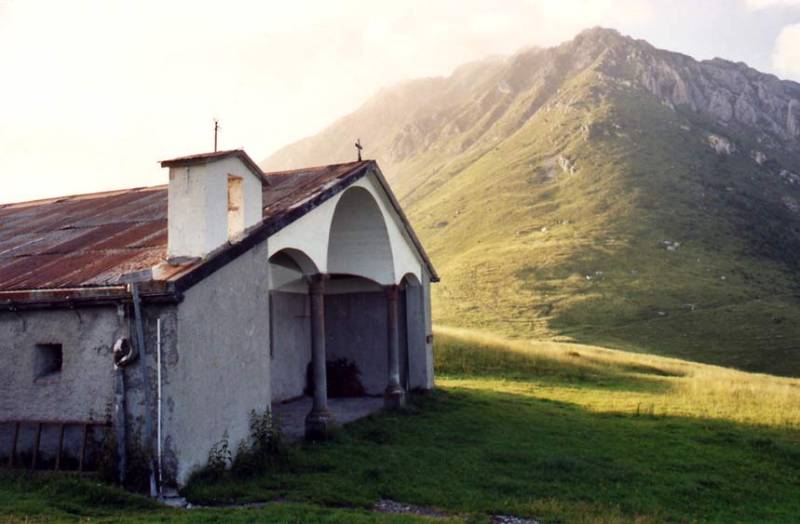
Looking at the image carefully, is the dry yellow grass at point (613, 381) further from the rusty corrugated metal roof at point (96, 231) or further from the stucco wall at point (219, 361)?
the stucco wall at point (219, 361)

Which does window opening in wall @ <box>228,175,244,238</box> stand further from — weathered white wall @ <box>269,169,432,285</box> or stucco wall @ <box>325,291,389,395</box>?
stucco wall @ <box>325,291,389,395</box>

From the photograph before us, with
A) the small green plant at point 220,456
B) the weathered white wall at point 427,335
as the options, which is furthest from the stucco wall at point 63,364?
the weathered white wall at point 427,335

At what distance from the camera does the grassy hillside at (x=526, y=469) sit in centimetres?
948

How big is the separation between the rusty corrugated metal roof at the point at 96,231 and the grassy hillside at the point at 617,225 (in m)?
35.2

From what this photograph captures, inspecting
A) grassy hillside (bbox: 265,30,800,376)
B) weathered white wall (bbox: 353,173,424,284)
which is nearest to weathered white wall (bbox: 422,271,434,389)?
weathered white wall (bbox: 353,173,424,284)

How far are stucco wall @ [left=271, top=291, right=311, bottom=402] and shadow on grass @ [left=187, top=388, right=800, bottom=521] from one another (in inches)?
147

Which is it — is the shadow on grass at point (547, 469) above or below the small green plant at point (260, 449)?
below

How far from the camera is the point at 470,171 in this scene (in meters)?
122

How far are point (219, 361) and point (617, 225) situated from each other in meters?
74.3

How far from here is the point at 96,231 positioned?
48.3ft

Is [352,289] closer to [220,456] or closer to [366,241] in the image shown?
[366,241]

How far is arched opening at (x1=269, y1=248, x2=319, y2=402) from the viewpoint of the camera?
18.8 metres

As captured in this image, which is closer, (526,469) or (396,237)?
(526,469)

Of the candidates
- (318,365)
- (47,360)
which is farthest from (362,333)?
(47,360)
